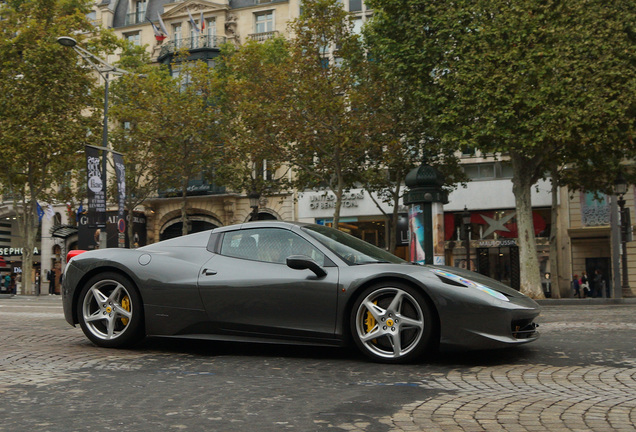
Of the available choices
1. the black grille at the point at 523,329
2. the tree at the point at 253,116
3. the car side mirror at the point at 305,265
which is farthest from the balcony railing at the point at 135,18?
the black grille at the point at 523,329

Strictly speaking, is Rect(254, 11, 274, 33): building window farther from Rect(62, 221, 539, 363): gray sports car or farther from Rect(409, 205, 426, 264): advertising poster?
Rect(62, 221, 539, 363): gray sports car

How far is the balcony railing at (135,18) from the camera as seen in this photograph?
46719mm

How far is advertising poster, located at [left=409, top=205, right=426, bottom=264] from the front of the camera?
1525 cm

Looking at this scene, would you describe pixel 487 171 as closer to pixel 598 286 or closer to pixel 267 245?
pixel 598 286

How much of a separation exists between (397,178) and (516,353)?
23445mm

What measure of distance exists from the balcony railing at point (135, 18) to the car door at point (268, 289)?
44.8m

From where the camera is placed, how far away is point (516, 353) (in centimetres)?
561

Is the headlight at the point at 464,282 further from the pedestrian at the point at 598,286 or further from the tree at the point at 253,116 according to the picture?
the pedestrian at the point at 598,286

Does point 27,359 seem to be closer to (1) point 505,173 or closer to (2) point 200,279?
(2) point 200,279

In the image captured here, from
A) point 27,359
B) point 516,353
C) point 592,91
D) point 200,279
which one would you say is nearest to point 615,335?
point 516,353

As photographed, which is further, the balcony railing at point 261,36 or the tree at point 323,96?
the balcony railing at point 261,36

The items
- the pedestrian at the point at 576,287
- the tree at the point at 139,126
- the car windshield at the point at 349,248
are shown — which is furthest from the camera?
the tree at the point at 139,126

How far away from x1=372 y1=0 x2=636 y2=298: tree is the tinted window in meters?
16.1

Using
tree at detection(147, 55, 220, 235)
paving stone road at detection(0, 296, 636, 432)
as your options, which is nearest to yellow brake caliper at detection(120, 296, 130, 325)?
paving stone road at detection(0, 296, 636, 432)
